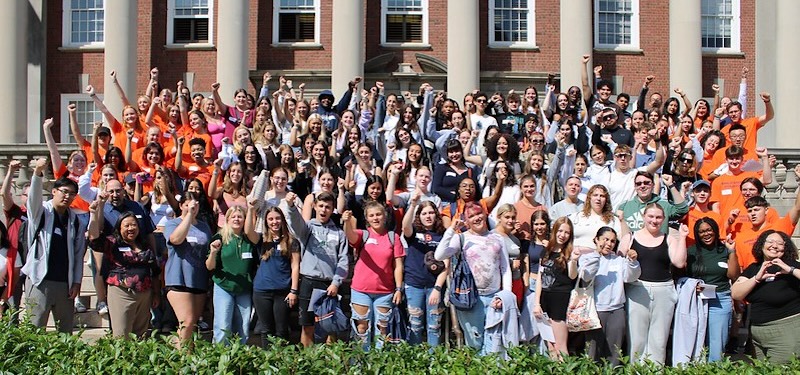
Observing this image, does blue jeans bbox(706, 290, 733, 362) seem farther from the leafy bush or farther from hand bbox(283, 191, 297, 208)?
hand bbox(283, 191, 297, 208)

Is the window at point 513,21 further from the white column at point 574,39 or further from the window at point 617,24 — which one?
the white column at point 574,39

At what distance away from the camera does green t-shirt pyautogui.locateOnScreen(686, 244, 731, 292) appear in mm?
10359

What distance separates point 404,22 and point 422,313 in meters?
19.7

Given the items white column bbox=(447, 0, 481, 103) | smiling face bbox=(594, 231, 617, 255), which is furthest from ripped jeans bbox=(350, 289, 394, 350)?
white column bbox=(447, 0, 481, 103)

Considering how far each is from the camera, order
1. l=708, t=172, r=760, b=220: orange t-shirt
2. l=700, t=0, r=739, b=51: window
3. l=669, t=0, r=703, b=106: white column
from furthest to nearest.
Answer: l=700, t=0, r=739, b=51: window < l=669, t=0, r=703, b=106: white column < l=708, t=172, r=760, b=220: orange t-shirt

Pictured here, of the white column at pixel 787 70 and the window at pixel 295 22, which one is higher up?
the window at pixel 295 22

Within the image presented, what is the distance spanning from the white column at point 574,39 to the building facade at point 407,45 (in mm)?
1478

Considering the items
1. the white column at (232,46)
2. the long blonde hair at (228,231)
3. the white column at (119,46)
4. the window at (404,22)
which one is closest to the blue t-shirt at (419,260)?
the long blonde hair at (228,231)

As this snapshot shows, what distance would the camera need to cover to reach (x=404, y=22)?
29.2 m

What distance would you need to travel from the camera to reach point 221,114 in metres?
16.1

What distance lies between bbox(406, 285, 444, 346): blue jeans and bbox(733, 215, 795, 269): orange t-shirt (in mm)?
3334

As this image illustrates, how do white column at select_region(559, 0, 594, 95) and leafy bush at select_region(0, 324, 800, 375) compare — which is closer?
leafy bush at select_region(0, 324, 800, 375)

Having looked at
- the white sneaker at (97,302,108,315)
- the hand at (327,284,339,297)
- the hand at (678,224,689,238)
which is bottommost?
the white sneaker at (97,302,108,315)

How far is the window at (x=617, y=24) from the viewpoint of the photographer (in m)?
29.5
